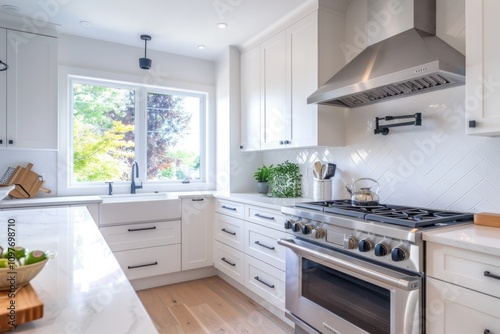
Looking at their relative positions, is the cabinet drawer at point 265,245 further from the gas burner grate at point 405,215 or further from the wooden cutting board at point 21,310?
the wooden cutting board at point 21,310

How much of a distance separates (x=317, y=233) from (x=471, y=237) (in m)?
0.81

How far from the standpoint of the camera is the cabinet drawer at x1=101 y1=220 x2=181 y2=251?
2.84m

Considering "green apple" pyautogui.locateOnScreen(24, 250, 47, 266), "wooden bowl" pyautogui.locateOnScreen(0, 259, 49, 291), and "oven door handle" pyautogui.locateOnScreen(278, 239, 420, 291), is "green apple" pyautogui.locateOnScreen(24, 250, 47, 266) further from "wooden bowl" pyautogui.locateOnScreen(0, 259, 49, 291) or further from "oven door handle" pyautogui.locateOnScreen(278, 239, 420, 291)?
"oven door handle" pyautogui.locateOnScreen(278, 239, 420, 291)

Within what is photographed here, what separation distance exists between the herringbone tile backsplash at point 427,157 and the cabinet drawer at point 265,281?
0.86 m

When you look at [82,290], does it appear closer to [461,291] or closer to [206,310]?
[461,291]

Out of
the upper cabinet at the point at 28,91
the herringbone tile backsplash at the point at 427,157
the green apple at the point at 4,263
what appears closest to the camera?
the green apple at the point at 4,263

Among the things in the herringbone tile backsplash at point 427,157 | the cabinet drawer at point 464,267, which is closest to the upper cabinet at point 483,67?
the herringbone tile backsplash at point 427,157

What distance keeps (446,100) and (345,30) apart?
1.05 metres

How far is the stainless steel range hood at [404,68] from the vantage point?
164 cm

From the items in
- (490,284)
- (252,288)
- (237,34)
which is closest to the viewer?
(490,284)

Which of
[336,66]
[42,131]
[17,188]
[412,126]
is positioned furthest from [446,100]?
[17,188]

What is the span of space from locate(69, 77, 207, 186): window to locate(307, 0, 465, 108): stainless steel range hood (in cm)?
199

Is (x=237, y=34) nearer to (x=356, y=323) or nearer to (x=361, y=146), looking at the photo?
(x=361, y=146)

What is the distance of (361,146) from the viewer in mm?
2475
